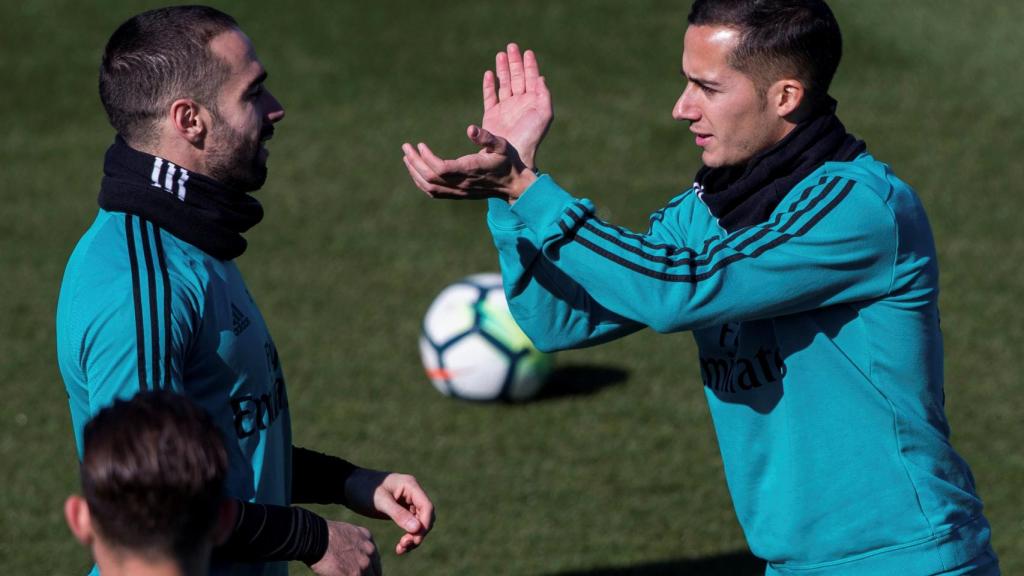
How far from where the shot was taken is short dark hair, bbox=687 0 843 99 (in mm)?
3996

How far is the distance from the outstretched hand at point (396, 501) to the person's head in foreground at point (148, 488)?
1.16m

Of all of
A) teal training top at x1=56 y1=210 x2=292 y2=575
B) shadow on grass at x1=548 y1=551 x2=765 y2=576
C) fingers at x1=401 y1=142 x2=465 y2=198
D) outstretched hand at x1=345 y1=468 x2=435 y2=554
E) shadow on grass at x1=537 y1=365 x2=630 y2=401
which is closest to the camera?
teal training top at x1=56 y1=210 x2=292 y2=575

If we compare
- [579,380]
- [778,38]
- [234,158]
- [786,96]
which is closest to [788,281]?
[786,96]

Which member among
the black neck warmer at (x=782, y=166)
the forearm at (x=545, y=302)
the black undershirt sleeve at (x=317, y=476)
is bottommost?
the black undershirt sleeve at (x=317, y=476)

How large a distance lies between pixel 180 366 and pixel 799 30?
6.23 ft

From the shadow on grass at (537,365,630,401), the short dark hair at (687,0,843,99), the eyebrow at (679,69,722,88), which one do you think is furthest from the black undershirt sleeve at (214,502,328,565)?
the shadow on grass at (537,365,630,401)

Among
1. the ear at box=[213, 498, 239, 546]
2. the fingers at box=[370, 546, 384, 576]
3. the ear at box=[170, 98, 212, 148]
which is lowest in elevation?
the fingers at box=[370, 546, 384, 576]

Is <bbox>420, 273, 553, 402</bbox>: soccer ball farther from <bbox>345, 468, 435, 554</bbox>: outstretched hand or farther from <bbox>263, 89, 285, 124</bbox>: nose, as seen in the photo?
<bbox>263, 89, 285, 124</bbox>: nose

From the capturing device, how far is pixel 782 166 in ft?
13.1

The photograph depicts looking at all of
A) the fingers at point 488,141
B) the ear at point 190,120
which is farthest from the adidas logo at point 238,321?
the fingers at point 488,141

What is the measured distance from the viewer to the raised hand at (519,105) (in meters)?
4.01

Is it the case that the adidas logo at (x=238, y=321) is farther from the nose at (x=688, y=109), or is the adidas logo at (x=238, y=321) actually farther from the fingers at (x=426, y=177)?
the nose at (x=688, y=109)

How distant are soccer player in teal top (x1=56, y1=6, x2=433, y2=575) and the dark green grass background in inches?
115

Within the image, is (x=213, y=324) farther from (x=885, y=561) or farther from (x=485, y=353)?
(x=485, y=353)
